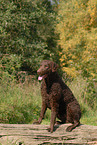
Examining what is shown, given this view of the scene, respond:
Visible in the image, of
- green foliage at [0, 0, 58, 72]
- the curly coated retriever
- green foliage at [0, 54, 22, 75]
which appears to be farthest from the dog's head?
green foliage at [0, 0, 58, 72]

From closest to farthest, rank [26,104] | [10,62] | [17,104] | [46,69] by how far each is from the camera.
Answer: [46,69], [17,104], [26,104], [10,62]

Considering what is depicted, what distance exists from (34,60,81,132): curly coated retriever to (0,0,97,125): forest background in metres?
2.73

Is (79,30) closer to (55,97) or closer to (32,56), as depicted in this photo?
(32,56)

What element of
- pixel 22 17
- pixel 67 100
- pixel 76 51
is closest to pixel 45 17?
pixel 22 17

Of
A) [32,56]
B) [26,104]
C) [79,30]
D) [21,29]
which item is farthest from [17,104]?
[79,30]

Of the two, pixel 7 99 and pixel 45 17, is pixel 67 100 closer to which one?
pixel 7 99

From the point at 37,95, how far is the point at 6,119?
2448mm

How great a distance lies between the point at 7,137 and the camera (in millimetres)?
3646

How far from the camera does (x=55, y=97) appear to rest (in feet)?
12.5

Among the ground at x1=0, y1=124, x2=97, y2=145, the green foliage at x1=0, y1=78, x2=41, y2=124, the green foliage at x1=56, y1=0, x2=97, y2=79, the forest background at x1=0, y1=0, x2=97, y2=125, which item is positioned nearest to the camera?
the ground at x1=0, y1=124, x2=97, y2=145

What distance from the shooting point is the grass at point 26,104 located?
6539 millimetres

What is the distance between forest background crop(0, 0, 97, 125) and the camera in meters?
7.32

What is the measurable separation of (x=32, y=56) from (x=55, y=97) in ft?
27.2

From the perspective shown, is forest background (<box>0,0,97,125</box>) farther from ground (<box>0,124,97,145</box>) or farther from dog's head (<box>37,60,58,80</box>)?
dog's head (<box>37,60,58,80</box>)
